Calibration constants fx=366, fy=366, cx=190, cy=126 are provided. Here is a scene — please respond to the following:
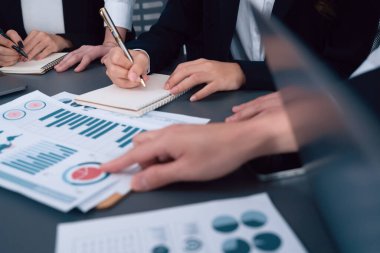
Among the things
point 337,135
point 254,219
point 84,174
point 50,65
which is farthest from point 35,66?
point 337,135

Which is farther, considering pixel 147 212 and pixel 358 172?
pixel 147 212

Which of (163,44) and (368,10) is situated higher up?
(368,10)

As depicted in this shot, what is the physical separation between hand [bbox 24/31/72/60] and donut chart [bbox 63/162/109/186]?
795 mm

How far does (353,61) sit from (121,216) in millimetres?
754

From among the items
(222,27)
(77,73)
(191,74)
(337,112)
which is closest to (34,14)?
(77,73)

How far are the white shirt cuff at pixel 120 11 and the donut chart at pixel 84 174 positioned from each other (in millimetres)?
1059

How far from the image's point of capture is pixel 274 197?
0.49 metres

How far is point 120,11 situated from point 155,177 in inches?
45.1

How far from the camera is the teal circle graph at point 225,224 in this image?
16.7 inches

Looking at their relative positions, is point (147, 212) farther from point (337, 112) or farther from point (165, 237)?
point (337, 112)

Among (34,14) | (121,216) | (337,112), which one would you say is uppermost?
Answer: (337,112)

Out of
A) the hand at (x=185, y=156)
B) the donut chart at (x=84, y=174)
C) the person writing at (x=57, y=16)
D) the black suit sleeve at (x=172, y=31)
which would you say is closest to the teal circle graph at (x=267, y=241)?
the hand at (x=185, y=156)

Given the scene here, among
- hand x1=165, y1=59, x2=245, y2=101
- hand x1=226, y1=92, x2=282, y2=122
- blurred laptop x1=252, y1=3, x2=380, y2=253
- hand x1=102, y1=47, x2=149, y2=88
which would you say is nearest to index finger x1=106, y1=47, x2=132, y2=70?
hand x1=102, y1=47, x2=149, y2=88

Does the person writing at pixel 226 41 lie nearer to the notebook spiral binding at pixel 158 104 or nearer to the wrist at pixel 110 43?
the notebook spiral binding at pixel 158 104
